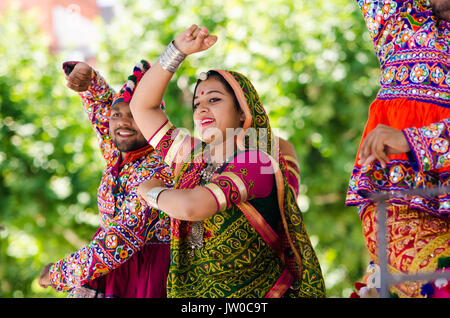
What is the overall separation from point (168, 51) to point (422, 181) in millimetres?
1207

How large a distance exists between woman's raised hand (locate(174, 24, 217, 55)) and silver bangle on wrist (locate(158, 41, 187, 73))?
29mm

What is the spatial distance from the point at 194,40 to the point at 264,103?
6.06 m

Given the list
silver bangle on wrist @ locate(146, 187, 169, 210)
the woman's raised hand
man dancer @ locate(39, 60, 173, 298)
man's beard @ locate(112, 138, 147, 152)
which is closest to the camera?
silver bangle on wrist @ locate(146, 187, 169, 210)

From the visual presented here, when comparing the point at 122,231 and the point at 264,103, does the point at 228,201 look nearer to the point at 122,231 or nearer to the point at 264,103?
the point at 122,231

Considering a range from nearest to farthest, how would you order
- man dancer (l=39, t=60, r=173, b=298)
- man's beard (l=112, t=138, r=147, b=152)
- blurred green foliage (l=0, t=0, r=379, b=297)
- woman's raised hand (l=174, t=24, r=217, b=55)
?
woman's raised hand (l=174, t=24, r=217, b=55) < man dancer (l=39, t=60, r=173, b=298) < man's beard (l=112, t=138, r=147, b=152) < blurred green foliage (l=0, t=0, r=379, b=297)

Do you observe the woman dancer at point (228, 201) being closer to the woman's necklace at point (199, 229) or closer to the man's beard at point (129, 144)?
the woman's necklace at point (199, 229)

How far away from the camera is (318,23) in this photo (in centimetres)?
865

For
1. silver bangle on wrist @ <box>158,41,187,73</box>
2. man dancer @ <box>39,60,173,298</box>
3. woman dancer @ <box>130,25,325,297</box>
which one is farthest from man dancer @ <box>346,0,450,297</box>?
man dancer @ <box>39,60,173,298</box>

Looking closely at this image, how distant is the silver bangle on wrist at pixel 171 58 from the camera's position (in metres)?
2.54

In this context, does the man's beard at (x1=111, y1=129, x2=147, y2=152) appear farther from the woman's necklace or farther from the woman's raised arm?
the woman's necklace

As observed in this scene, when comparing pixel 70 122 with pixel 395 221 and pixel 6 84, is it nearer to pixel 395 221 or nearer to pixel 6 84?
pixel 6 84

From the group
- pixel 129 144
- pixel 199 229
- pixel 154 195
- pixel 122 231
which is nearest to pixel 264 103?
pixel 129 144

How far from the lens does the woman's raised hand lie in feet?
8.06
